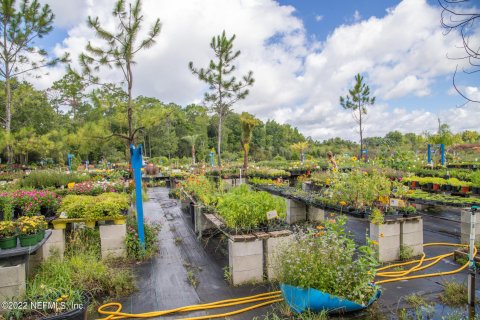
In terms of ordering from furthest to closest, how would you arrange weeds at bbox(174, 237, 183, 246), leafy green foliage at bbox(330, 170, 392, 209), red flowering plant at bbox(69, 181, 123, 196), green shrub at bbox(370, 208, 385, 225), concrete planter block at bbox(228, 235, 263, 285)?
red flowering plant at bbox(69, 181, 123, 196)
weeds at bbox(174, 237, 183, 246)
leafy green foliage at bbox(330, 170, 392, 209)
green shrub at bbox(370, 208, 385, 225)
concrete planter block at bbox(228, 235, 263, 285)

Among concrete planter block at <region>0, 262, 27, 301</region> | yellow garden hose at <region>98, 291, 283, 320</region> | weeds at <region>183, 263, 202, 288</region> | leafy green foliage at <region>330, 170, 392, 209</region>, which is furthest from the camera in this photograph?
leafy green foliage at <region>330, 170, 392, 209</region>

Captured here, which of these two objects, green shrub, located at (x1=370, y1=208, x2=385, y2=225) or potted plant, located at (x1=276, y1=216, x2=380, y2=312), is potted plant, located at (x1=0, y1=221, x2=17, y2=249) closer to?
potted plant, located at (x1=276, y1=216, x2=380, y2=312)

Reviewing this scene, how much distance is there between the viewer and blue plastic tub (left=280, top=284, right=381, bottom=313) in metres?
2.44

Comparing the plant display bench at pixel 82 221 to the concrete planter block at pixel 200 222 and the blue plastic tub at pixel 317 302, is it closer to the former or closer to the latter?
the concrete planter block at pixel 200 222

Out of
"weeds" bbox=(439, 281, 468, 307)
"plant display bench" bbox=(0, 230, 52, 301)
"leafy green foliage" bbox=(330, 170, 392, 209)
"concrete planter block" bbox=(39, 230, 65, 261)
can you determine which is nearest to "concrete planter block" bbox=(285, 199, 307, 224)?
"leafy green foliage" bbox=(330, 170, 392, 209)

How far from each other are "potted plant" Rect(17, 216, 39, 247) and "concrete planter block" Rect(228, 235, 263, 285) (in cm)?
195

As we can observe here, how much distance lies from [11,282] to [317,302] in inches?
103

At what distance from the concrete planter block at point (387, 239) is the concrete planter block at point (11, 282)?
3.79 m

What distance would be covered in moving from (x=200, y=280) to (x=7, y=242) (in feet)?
6.41

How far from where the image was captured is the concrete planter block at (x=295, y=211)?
595 centimetres

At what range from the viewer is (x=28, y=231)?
2.98 m

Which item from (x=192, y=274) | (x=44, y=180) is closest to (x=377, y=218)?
(x=192, y=274)

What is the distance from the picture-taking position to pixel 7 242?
280 cm

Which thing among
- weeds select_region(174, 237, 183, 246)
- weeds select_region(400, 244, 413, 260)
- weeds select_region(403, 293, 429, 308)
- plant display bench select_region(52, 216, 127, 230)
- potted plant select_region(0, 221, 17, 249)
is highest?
potted plant select_region(0, 221, 17, 249)
